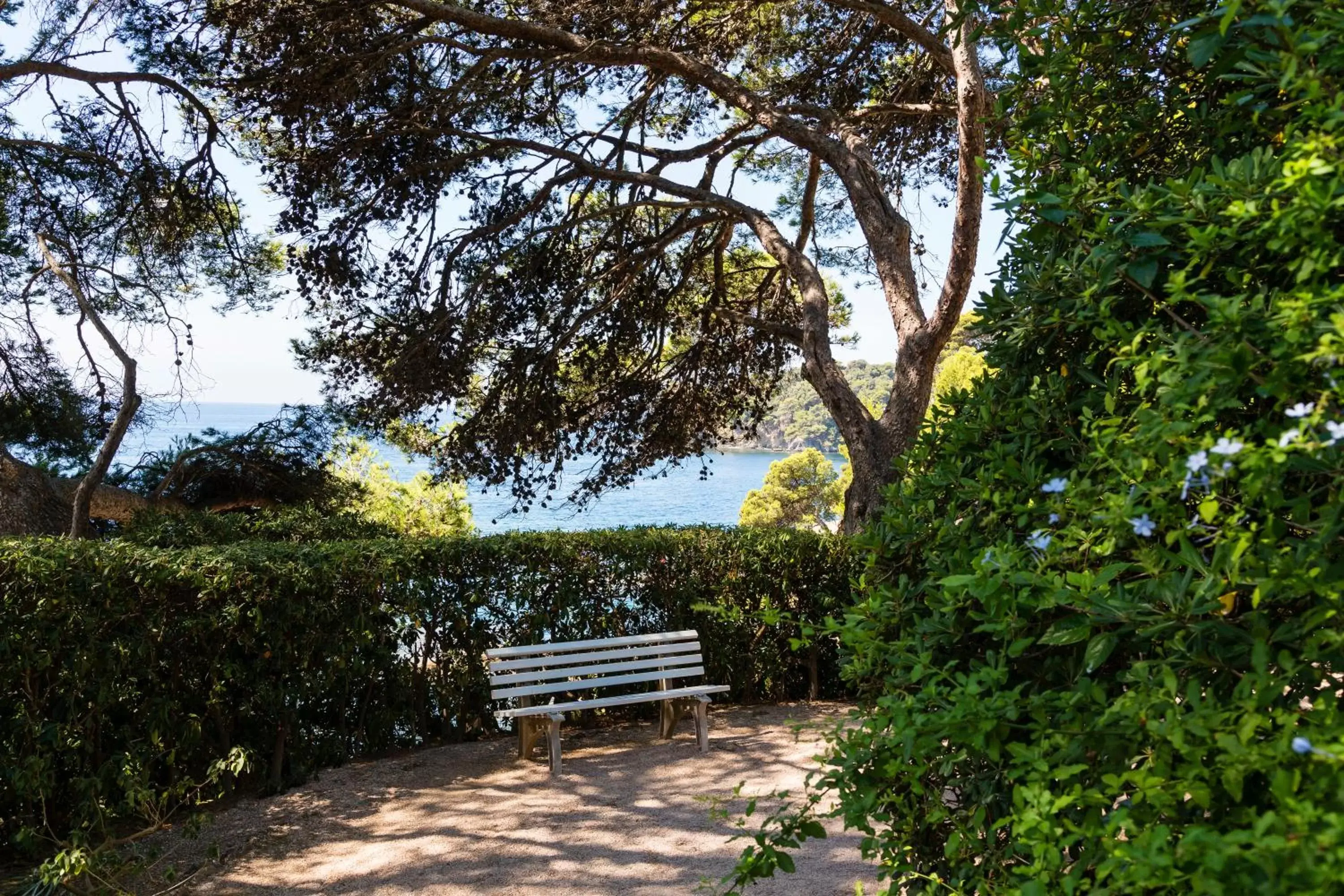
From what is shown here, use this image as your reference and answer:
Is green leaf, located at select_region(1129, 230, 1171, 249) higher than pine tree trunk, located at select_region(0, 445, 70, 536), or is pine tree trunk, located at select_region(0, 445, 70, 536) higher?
pine tree trunk, located at select_region(0, 445, 70, 536)

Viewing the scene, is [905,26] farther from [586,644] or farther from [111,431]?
[111,431]

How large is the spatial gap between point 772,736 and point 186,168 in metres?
7.16

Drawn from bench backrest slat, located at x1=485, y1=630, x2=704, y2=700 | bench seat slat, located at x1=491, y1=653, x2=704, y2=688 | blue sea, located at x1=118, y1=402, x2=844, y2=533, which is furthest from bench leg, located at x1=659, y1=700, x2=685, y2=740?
blue sea, located at x1=118, y1=402, x2=844, y2=533

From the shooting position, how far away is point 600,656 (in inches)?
269

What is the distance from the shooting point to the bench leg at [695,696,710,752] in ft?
21.7

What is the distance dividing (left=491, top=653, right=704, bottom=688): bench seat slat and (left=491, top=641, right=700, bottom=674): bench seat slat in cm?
4

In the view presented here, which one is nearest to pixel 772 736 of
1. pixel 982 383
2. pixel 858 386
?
pixel 982 383

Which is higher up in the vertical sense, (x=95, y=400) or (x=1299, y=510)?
(x=95, y=400)

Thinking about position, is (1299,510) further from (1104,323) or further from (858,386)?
(858,386)

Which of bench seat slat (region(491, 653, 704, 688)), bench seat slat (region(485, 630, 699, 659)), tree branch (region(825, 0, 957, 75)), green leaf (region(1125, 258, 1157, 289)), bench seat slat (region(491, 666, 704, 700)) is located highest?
tree branch (region(825, 0, 957, 75))

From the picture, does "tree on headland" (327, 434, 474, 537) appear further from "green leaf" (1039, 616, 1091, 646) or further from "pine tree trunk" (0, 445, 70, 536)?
"green leaf" (1039, 616, 1091, 646)

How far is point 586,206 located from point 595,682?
23.6 feet

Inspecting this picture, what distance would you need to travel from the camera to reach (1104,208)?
5.94ft

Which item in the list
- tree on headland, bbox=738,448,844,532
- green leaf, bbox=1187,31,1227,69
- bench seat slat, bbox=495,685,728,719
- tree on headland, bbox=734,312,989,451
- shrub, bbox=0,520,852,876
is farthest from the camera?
tree on headland, bbox=738,448,844,532
